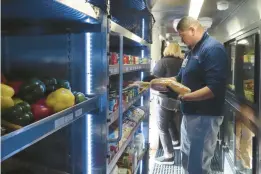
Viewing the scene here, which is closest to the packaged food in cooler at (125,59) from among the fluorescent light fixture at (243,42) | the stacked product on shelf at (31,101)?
the stacked product on shelf at (31,101)

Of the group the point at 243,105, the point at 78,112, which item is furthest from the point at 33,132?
the point at 243,105

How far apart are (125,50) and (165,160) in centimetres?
208

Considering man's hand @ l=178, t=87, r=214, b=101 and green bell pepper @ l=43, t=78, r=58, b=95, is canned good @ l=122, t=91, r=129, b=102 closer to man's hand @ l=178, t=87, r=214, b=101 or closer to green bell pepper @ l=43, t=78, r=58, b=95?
man's hand @ l=178, t=87, r=214, b=101

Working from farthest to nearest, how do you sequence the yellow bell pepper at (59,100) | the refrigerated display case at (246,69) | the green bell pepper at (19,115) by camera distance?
the refrigerated display case at (246,69) < the yellow bell pepper at (59,100) < the green bell pepper at (19,115)

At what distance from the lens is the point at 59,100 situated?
129 cm

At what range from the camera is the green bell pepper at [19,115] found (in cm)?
101

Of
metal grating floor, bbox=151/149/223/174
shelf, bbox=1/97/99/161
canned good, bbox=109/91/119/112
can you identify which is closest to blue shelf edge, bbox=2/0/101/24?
shelf, bbox=1/97/99/161

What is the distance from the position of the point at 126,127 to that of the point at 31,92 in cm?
163

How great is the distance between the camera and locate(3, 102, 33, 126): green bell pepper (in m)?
1.01

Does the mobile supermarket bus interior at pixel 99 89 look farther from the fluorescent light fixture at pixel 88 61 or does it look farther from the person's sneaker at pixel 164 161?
the person's sneaker at pixel 164 161

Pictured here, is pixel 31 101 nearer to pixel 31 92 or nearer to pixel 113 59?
pixel 31 92

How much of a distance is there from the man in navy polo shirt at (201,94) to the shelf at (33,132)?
1.78m

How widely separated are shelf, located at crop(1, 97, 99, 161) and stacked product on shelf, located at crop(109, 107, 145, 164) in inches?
31.1

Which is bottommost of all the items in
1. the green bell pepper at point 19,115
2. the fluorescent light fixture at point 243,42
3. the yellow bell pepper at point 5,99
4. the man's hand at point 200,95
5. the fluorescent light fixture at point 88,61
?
the man's hand at point 200,95
